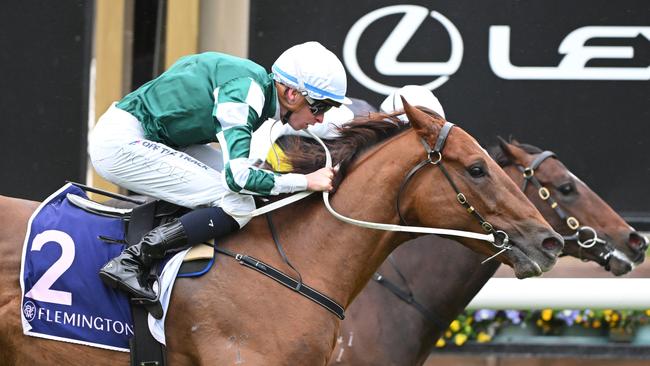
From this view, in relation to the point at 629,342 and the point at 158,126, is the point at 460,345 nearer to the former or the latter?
the point at 629,342

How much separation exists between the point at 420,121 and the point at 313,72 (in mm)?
409

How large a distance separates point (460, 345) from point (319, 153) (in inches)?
92.9

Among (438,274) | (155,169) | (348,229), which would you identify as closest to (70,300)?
(155,169)

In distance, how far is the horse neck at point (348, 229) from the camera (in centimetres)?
433

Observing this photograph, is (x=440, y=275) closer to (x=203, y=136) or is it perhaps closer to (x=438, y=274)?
(x=438, y=274)

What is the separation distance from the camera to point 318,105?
438 cm

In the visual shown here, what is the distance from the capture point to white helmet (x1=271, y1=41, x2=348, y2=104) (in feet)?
14.0

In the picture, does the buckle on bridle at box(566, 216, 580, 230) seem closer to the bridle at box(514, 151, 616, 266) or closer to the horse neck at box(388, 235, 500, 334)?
the bridle at box(514, 151, 616, 266)

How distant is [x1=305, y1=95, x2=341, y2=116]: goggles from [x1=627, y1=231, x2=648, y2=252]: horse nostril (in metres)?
1.77

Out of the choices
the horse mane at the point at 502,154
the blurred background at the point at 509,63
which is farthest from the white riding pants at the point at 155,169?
the blurred background at the point at 509,63

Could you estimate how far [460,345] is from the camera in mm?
6492

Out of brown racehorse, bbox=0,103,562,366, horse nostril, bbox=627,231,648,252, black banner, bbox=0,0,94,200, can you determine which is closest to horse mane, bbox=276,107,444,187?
brown racehorse, bbox=0,103,562,366

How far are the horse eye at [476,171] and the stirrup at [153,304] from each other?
114 cm

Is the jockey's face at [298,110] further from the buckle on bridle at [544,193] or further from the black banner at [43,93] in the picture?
the black banner at [43,93]
